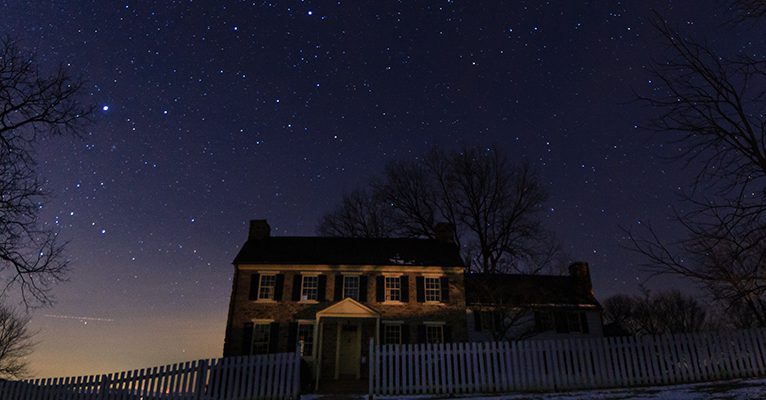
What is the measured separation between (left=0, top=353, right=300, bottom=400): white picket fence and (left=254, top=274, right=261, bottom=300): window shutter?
11091mm

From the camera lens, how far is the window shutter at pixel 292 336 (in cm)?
2456

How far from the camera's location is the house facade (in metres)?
24.5

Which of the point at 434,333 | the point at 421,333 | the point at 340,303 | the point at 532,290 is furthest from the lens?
the point at 532,290

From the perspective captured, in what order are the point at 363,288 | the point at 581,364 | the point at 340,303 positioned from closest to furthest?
the point at 581,364, the point at 340,303, the point at 363,288

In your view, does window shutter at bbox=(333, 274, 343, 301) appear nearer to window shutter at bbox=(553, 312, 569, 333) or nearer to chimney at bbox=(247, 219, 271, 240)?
chimney at bbox=(247, 219, 271, 240)

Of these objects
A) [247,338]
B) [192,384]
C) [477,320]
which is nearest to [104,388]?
[192,384]

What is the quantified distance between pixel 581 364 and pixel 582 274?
1946 cm

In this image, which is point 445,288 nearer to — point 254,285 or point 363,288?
point 363,288

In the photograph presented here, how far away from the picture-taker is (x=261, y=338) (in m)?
24.8

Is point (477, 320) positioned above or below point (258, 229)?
below

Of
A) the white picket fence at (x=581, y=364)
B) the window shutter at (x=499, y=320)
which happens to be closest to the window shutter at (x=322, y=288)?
the window shutter at (x=499, y=320)

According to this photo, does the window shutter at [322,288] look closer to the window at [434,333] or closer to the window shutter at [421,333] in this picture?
the window shutter at [421,333]

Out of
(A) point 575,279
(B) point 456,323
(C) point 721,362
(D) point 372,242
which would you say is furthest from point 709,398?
(A) point 575,279

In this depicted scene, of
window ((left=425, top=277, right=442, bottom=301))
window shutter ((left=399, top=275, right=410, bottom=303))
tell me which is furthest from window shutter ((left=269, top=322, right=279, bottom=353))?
window ((left=425, top=277, right=442, bottom=301))
